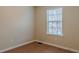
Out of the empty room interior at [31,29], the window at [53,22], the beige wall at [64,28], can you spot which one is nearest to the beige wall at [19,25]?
the empty room interior at [31,29]

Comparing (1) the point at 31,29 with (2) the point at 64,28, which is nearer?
(1) the point at 31,29

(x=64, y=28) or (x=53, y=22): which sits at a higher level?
(x=53, y=22)

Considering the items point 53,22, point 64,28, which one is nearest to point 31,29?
point 53,22

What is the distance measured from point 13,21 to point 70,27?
64.4 inches

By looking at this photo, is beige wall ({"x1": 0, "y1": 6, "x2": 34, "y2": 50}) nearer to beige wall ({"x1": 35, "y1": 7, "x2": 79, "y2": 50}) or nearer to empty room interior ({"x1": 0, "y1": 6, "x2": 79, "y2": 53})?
empty room interior ({"x1": 0, "y1": 6, "x2": 79, "y2": 53})

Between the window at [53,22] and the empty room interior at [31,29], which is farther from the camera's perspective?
the window at [53,22]

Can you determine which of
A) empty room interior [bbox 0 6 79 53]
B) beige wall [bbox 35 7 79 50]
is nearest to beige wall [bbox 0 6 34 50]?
empty room interior [bbox 0 6 79 53]

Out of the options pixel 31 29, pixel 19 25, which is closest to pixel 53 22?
pixel 31 29

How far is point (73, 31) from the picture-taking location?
8.89ft

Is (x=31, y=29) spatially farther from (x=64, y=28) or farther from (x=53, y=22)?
(x=64, y=28)

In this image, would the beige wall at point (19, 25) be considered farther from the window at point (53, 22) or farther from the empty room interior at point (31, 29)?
the window at point (53, 22)

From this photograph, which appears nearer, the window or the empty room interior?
the empty room interior
